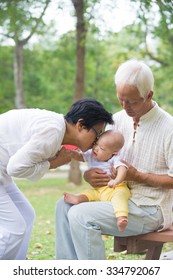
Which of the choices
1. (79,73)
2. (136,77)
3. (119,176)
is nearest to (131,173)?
(119,176)

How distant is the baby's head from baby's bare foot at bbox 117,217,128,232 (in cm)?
47

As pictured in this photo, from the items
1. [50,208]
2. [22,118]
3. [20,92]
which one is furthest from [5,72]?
[22,118]

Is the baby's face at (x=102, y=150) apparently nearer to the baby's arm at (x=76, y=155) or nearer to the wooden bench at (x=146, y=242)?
the baby's arm at (x=76, y=155)

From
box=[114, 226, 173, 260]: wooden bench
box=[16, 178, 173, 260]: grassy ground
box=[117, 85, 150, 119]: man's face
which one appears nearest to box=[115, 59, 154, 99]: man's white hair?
box=[117, 85, 150, 119]: man's face

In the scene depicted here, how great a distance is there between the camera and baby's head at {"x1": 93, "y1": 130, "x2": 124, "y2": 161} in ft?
12.6

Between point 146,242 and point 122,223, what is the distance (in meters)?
0.46

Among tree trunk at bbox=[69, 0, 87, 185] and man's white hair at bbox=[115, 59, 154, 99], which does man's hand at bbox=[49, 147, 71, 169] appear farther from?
tree trunk at bbox=[69, 0, 87, 185]

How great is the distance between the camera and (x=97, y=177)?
13.1 ft

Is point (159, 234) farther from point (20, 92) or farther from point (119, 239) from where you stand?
point (20, 92)

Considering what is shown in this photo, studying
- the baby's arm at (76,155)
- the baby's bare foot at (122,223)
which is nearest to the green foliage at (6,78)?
the baby's arm at (76,155)

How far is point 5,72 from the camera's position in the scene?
80.2 ft

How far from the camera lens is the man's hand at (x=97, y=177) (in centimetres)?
396

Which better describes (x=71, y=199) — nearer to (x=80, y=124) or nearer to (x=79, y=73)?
(x=80, y=124)

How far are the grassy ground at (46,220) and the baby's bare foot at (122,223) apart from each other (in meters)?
1.87
